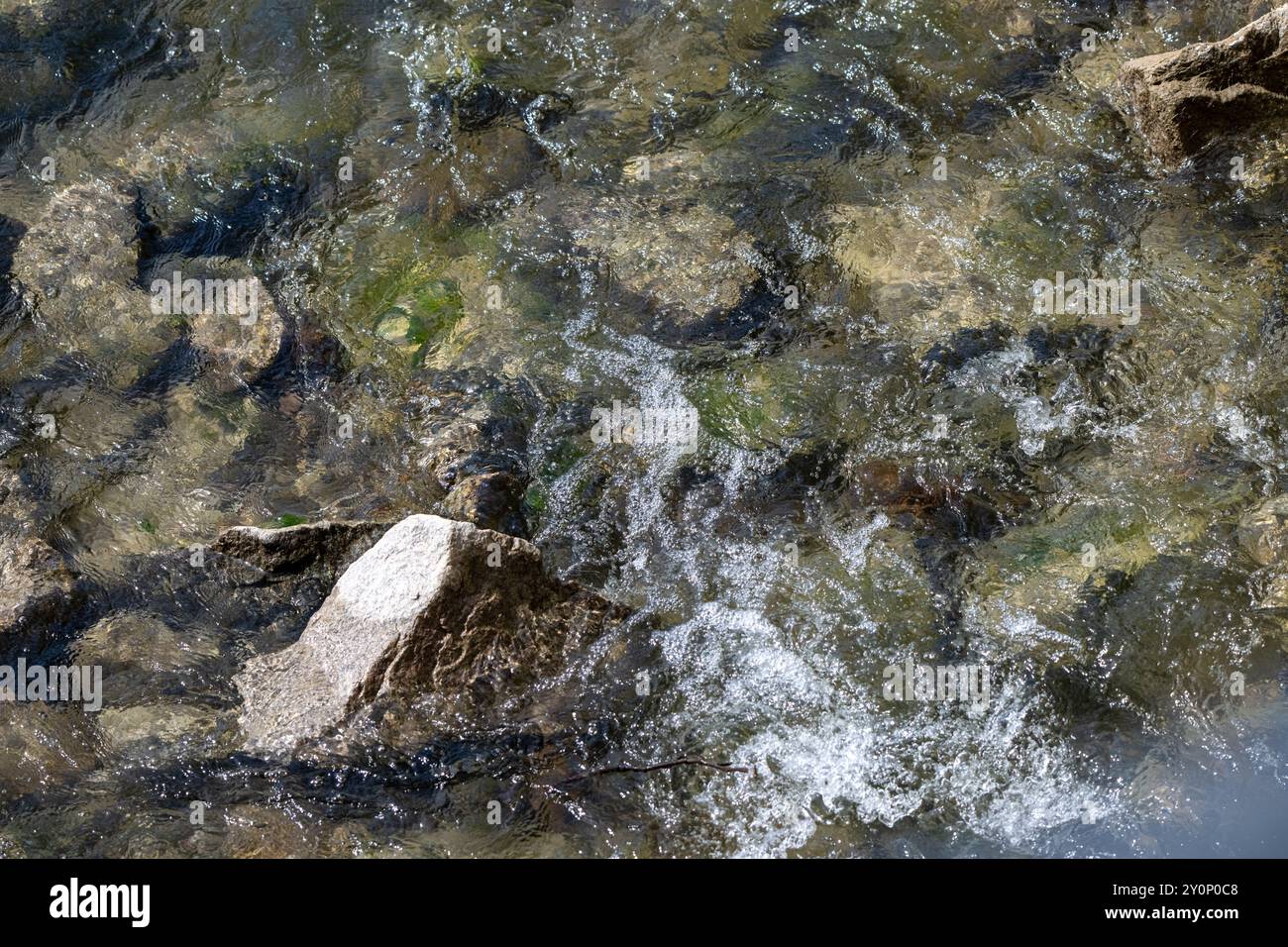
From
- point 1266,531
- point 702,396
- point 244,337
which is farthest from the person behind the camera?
point 244,337

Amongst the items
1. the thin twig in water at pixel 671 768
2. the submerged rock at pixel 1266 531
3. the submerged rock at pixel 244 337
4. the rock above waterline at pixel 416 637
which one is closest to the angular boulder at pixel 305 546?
the rock above waterline at pixel 416 637

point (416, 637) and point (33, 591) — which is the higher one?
point (33, 591)

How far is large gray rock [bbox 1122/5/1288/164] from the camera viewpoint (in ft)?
22.1

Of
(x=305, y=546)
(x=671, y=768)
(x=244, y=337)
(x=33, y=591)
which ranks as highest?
(x=244, y=337)

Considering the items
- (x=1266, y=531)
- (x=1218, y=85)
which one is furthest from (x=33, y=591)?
(x=1218, y=85)

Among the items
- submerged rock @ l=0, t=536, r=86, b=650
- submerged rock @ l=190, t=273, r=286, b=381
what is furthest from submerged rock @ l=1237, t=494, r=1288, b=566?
submerged rock @ l=0, t=536, r=86, b=650

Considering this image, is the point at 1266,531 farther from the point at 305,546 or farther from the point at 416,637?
the point at 305,546

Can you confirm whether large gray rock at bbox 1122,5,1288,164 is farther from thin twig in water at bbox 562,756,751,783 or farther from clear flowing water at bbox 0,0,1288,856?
thin twig in water at bbox 562,756,751,783

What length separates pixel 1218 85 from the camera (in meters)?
6.83

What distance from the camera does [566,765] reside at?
4703 millimetres

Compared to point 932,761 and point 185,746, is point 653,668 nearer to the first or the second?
point 932,761

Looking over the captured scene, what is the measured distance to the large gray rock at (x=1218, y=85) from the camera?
6742 mm

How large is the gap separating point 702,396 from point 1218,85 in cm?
383

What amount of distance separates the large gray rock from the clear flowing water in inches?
8.3
